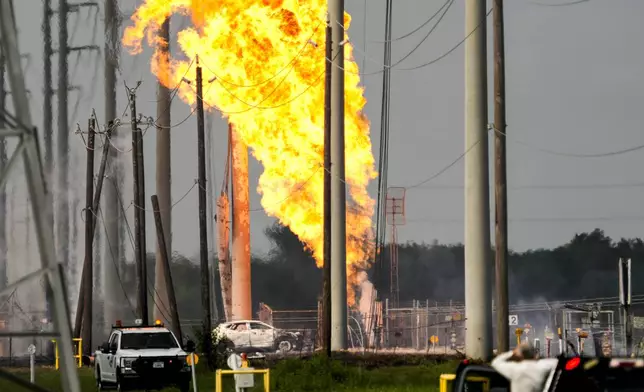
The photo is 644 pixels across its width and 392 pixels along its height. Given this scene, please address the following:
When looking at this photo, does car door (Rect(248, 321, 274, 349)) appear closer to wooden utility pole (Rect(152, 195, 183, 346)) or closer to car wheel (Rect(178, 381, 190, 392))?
wooden utility pole (Rect(152, 195, 183, 346))

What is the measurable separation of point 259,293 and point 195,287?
969 cm

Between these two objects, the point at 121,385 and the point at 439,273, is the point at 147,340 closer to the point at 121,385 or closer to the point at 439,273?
the point at 121,385

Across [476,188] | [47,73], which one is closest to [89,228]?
[476,188]

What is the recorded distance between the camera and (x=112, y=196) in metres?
84.4

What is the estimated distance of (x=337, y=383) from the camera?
39.8 m

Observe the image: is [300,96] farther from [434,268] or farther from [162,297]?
[434,268]

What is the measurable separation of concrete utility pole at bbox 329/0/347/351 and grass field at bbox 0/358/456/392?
1423 centimetres

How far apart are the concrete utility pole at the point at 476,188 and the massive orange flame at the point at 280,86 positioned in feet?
56.3

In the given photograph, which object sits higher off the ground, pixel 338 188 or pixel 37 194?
pixel 338 188

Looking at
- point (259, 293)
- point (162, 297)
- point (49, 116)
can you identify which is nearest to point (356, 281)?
point (162, 297)

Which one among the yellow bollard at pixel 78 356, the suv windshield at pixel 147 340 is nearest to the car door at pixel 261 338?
the yellow bollard at pixel 78 356

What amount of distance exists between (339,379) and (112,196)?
1814 inches

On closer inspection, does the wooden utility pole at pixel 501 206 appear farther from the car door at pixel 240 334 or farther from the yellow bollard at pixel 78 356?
the car door at pixel 240 334

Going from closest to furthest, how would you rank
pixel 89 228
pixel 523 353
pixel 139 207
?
pixel 523 353
pixel 139 207
pixel 89 228
